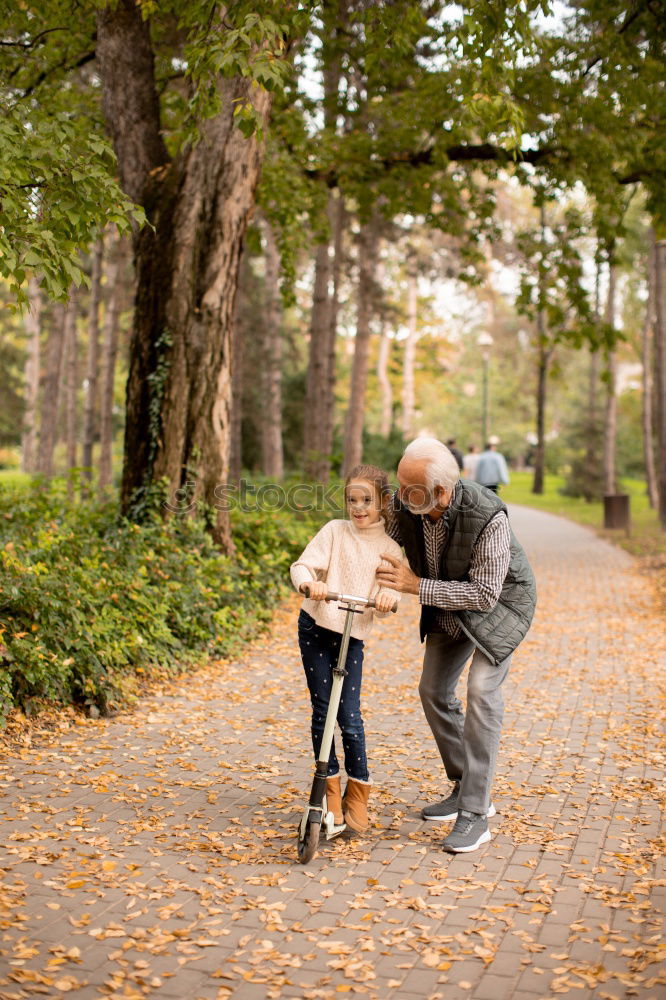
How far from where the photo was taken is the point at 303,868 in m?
4.66

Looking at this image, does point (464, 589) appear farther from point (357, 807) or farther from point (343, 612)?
point (357, 807)

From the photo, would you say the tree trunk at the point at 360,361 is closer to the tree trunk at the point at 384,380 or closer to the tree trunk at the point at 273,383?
the tree trunk at the point at 273,383

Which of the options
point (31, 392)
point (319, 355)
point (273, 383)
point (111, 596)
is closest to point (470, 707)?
point (111, 596)

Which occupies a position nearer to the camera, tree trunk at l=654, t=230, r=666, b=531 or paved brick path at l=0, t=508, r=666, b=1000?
paved brick path at l=0, t=508, r=666, b=1000

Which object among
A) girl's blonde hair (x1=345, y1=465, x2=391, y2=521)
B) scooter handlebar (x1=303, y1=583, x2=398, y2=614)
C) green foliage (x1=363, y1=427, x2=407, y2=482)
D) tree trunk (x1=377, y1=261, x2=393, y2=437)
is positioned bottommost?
scooter handlebar (x1=303, y1=583, x2=398, y2=614)

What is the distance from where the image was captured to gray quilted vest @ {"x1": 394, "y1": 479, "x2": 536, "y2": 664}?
4.76 meters

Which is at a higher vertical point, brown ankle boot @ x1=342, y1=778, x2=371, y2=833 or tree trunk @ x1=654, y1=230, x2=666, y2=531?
tree trunk @ x1=654, y1=230, x2=666, y2=531

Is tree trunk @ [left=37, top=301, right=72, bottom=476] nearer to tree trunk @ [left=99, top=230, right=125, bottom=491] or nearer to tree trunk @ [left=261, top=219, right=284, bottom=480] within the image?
tree trunk @ [left=99, top=230, right=125, bottom=491]

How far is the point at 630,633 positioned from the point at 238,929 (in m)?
8.07

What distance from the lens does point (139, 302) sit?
33.9ft

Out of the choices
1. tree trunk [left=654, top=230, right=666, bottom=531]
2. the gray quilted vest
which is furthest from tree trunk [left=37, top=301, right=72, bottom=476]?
the gray quilted vest

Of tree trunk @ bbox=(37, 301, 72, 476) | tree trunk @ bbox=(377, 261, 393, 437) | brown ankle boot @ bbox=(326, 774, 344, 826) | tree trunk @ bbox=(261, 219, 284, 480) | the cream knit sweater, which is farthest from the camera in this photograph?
tree trunk @ bbox=(377, 261, 393, 437)

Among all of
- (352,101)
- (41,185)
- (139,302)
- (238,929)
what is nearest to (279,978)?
(238,929)

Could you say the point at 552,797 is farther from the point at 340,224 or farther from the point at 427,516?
the point at 340,224
